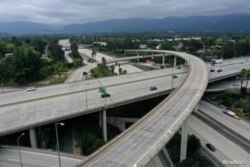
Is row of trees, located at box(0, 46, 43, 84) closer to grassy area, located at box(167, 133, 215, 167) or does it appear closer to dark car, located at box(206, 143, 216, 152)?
grassy area, located at box(167, 133, 215, 167)

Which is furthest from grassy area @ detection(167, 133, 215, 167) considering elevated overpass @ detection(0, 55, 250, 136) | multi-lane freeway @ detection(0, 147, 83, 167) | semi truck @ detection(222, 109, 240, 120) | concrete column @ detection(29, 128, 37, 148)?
concrete column @ detection(29, 128, 37, 148)

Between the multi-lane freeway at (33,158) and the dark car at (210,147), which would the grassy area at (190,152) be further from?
the multi-lane freeway at (33,158)

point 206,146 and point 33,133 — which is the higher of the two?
point 33,133

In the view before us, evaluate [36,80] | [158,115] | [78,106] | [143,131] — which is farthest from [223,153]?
[36,80]

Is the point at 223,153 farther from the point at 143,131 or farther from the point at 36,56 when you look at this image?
the point at 36,56

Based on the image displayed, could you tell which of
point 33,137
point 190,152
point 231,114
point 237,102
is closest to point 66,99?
point 33,137

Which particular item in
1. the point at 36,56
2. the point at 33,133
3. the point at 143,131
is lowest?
the point at 33,133

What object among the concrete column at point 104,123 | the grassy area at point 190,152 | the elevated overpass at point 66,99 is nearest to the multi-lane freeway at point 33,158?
the elevated overpass at point 66,99
